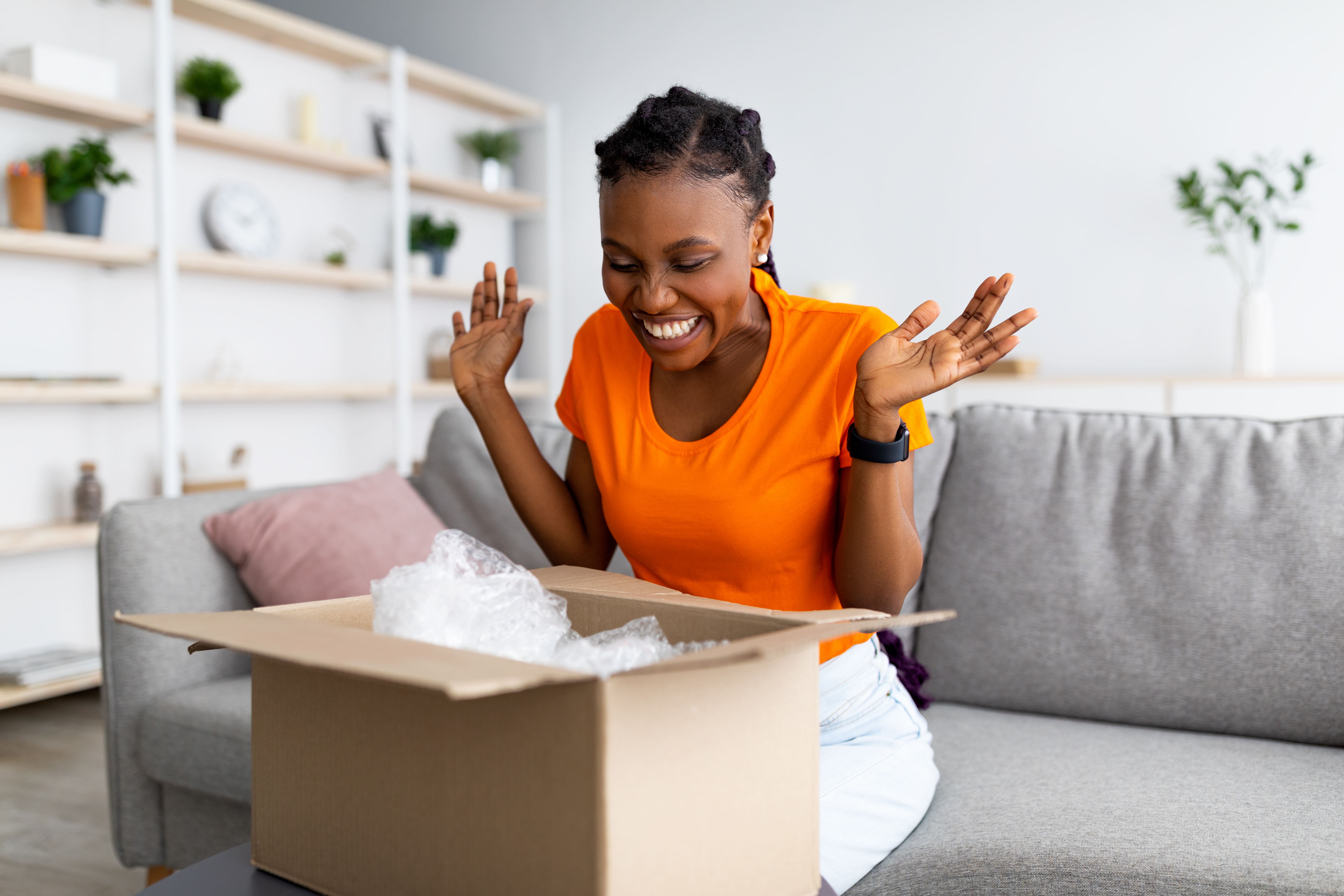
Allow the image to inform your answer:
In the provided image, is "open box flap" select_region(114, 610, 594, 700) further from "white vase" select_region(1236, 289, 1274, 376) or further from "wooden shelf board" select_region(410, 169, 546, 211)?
"wooden shelf board" select_region(410, 169, 546, 211)

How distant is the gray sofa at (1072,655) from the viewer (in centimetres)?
121

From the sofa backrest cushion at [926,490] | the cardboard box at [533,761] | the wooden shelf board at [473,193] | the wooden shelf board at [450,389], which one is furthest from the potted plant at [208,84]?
the cardboard box at [533,761]

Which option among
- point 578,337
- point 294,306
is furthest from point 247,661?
point 294,306

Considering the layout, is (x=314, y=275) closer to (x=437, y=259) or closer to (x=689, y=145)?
(x=437, y=259)

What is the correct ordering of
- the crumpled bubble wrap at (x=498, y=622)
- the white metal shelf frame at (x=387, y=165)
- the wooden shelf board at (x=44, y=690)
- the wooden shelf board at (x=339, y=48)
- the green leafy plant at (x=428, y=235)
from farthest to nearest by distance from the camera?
the green leafy plant at (x=428, y=235), the wooden shelf board at (x=339, y=48), the white metal shelf frame at (x=387, y=165), the wooden shelf board at (x=44, y=690), the crumpled bubble wrap at (x=498, y=622)

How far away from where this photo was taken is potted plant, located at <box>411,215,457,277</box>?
4.45 meters

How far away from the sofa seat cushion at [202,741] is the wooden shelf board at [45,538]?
1432mm

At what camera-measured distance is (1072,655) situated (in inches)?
62.8

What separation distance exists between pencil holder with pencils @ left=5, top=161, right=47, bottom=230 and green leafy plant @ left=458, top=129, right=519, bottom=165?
2011 mm

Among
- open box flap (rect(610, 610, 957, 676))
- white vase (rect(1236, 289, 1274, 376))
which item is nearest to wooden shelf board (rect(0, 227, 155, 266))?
open box flap (rect(610, 610, 957, 676))

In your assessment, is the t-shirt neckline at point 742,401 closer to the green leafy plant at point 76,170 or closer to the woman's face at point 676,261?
the woman's face at point 676,261

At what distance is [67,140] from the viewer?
3.27 meters

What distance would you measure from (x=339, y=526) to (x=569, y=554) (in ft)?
2.07

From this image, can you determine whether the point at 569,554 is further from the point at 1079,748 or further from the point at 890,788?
the point at 1079,748
